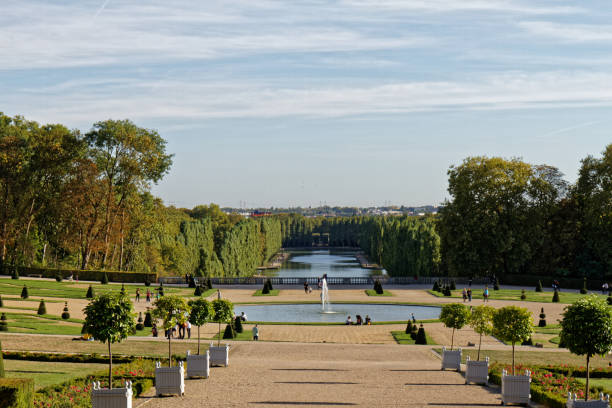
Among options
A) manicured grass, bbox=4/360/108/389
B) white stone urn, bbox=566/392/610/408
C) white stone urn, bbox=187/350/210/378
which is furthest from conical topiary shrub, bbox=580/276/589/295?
manicured grass, bbox=4/360/108/389

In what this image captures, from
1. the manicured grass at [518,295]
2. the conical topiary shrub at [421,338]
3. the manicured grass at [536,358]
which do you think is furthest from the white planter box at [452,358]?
the manicured grass at [518,295]

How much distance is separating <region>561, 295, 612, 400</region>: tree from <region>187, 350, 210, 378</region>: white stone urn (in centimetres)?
1396

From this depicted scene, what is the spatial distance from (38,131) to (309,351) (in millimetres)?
60542

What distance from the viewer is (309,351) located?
36219 mm

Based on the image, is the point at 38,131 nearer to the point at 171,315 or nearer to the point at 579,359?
the point at 171,315

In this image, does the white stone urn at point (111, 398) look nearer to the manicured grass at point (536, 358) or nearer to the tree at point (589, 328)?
the tree at point (589, 328)

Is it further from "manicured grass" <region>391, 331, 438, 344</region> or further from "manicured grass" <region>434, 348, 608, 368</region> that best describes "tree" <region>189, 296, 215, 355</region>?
"manicured grass" <region>391, 331, 438, 344</region>

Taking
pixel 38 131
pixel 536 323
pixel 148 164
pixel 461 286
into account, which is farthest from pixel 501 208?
pixel 38 131

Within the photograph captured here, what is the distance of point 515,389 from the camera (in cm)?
2305

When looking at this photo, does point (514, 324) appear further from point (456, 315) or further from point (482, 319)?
point (456, 315)

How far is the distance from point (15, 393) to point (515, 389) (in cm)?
1621

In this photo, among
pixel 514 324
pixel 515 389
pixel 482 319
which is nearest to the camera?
pixel 515 389

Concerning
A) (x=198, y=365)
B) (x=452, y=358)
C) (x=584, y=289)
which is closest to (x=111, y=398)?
(x=198, y=365)

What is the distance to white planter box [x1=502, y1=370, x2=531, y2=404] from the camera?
906 inches
